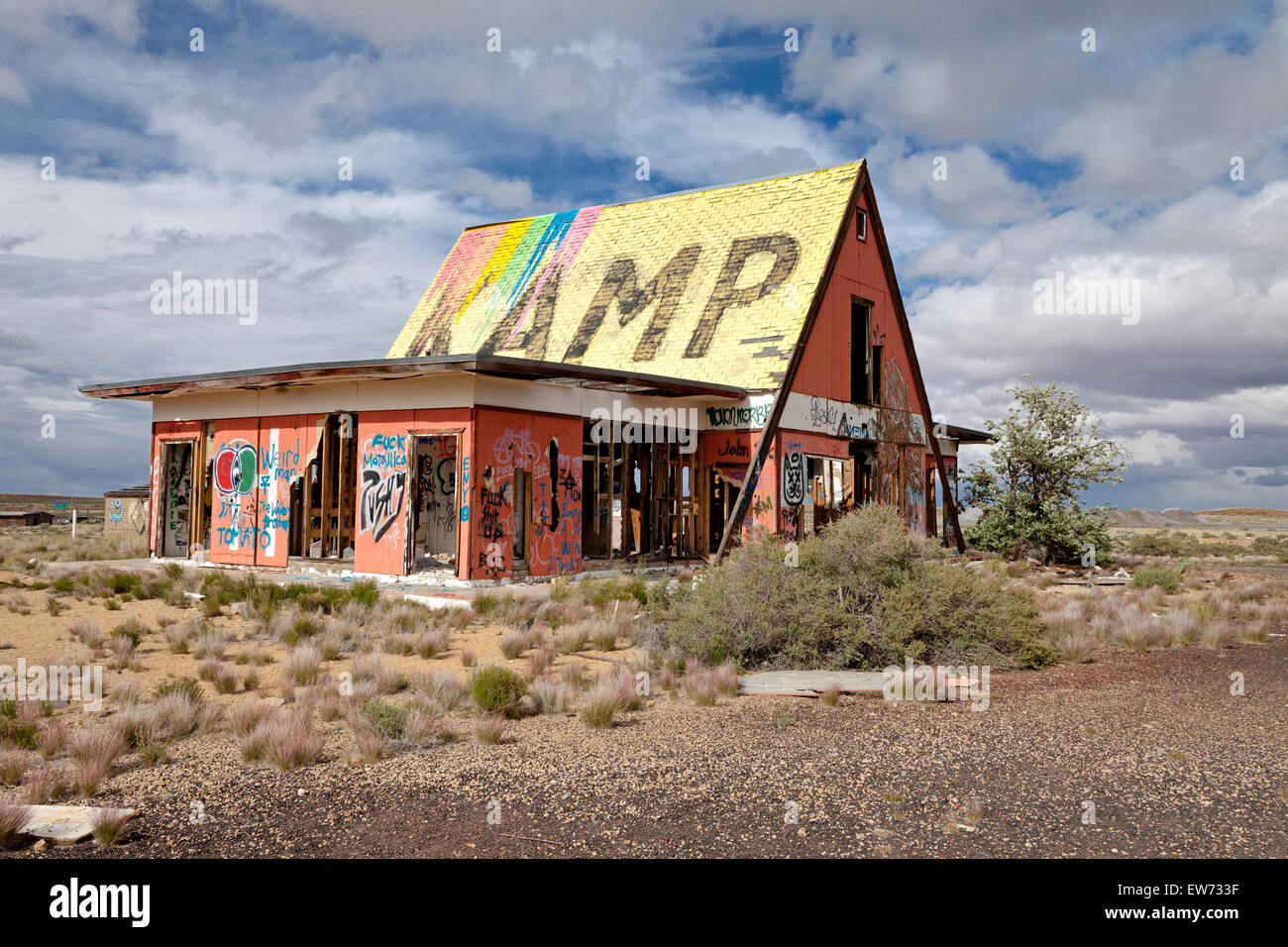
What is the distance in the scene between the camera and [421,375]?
16.7 m

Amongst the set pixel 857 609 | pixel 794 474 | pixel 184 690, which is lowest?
pixel 184 690

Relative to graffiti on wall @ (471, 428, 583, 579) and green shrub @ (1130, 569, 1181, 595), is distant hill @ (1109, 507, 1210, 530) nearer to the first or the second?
green shrub @ (1130, 569, 1181, 595)

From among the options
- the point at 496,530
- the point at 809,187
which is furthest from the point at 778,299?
the point at 496,530

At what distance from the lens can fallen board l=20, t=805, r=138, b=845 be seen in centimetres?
486

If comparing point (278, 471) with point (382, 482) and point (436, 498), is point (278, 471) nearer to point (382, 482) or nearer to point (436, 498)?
point (382, 482)

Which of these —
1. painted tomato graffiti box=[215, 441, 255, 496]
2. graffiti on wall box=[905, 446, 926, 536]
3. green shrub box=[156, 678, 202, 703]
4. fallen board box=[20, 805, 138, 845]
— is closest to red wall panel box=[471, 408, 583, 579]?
painted tomato graffiti box=[215, 441, 255, 496]

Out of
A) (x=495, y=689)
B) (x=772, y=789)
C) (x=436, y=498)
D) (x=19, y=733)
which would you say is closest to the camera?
(x=772, y=789)

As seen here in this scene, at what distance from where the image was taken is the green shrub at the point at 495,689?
25.8 ft

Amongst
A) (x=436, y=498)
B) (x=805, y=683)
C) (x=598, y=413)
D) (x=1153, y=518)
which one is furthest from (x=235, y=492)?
(x=1153, y=518)

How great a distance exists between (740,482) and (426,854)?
16.5m

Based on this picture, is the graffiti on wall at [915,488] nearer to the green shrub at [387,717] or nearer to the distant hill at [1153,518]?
the green shrub at [387,717]

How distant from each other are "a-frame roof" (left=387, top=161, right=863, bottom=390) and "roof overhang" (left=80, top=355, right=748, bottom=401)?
7.10 feet

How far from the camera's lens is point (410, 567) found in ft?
55.4

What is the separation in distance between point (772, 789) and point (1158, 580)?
56.3ft
